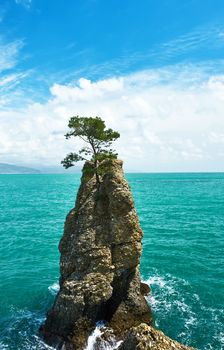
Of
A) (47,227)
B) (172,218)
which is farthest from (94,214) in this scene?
(172,218)

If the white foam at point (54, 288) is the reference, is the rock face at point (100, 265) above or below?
above

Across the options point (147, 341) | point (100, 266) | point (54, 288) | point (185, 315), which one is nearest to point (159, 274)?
point (185, 315)

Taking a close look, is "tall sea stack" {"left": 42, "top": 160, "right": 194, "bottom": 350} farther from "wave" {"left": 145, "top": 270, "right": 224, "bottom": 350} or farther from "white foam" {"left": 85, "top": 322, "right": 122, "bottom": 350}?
"wave" {"left": 145, "top": 270, "right": 224, "bottom": 350}

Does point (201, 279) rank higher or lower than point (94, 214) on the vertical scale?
lower

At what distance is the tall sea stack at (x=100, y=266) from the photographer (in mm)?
31359

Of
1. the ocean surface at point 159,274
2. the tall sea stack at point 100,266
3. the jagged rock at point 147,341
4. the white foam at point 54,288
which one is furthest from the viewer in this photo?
the white foam at point 54,288

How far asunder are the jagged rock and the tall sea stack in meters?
13.5

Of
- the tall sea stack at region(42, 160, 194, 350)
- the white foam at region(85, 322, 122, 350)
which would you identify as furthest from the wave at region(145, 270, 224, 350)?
the white foam at region(85, 322, 122, 350)

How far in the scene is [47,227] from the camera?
76938 millimetres

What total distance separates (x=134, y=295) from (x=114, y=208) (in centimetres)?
1049

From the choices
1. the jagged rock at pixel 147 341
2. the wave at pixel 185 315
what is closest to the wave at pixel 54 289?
the wave at pixel 185 315

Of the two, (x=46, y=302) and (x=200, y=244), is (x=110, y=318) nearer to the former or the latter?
(x=46, y=302)

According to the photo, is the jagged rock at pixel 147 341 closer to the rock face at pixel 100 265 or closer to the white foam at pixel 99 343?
the white foam at pixel 99 343

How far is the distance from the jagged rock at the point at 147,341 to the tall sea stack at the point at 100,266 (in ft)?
44.3
